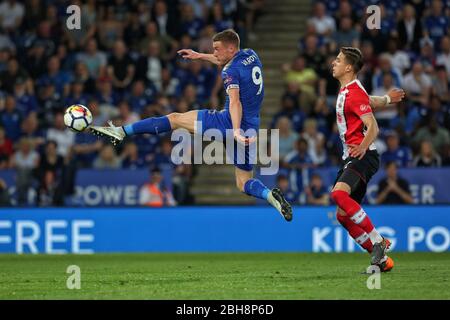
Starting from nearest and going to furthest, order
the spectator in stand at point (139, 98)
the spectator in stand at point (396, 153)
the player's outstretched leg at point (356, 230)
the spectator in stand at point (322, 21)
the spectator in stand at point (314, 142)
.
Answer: the player's outstretched leg at point (356, 230), the spectator in stand at point (396, 153), the spectator in stand at point (314, 142), the spectator in stand at point (139, 98), the spectator in stand at point (322, 21)

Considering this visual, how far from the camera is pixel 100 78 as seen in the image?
2148cm

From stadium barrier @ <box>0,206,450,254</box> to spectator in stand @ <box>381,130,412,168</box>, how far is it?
195 cm

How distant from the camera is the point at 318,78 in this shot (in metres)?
21.0

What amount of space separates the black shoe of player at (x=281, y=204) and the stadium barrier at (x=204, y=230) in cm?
538

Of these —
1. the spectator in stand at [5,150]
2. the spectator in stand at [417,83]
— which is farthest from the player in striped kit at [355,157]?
the spectator in stand at [5,150]

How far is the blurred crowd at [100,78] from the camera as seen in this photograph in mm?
19797

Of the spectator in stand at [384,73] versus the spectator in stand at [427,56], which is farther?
the spectator in stand at [427,56]

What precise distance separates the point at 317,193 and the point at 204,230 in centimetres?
206

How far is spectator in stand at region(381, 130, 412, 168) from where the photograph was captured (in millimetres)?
19203

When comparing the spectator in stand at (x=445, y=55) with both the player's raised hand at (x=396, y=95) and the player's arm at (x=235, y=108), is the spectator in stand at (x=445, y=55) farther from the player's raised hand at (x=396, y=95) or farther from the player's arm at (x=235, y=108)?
the player's arm at (x=235, y=108)

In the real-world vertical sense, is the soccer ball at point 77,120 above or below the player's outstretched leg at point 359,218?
above
